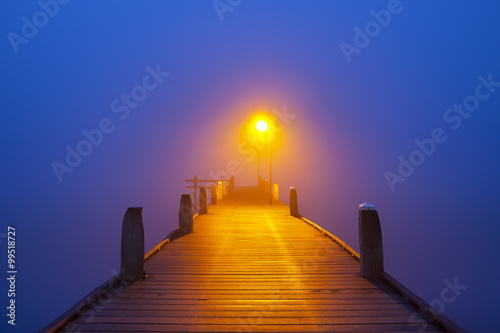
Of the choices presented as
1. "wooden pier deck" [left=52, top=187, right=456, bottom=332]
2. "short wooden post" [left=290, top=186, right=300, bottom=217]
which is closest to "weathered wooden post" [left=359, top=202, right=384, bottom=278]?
"wooden pier deck" [left=52, top=187, right=456, bottom=332]

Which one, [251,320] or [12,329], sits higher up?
[251,320]

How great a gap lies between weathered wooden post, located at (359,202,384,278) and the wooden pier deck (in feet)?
0.88

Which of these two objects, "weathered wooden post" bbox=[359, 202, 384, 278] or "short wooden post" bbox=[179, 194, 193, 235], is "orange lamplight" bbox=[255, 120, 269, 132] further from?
"weathered wooden post" bbox=[359, 202, 384, 278]

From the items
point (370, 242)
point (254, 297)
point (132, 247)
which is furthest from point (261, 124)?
point (254, 297)

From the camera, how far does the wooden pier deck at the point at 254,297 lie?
15.0 feet

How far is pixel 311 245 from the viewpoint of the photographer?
9.95 meters

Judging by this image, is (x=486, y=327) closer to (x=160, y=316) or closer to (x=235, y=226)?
(x=235, y=226)

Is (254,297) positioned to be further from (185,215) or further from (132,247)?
(185,215)

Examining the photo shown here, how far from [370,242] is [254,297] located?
248 cm

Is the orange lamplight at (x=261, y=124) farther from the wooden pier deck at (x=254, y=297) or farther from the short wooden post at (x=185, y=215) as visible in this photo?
the wooden pier deck at (x=254, y=297)

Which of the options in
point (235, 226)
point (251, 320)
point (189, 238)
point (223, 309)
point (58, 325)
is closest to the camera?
point (58, 325)

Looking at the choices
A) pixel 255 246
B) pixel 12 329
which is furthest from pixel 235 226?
pixel 12 329

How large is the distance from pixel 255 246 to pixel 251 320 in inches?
204

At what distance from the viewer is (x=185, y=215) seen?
12.0m
